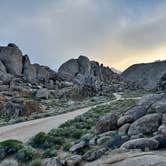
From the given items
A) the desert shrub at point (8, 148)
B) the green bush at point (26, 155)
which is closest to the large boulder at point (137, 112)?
the green bush at point (26, 155)

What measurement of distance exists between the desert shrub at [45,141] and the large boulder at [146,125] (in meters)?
5.90

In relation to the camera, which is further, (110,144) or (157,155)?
(110,144)

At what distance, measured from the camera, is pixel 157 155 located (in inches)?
597

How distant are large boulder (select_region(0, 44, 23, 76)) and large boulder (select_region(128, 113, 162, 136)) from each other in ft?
269

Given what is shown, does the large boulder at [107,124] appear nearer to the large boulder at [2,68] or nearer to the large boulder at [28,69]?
the large boulder at [2,68]

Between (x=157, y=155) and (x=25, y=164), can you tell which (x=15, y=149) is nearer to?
(x=25, y=164)

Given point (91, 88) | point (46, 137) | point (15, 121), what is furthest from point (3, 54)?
point (46, 137)

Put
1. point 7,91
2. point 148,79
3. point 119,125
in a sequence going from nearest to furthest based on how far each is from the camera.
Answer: point 119,125 → point 7,91 → point 148,79

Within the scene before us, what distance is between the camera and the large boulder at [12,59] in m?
103

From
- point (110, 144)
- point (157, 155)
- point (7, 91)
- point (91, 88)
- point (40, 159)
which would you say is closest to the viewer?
point (157, 155)

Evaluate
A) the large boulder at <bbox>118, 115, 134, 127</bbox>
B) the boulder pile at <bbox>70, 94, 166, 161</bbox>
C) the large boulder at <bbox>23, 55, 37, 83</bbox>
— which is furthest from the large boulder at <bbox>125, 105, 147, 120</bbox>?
the large boulder at <bbox>23, 55, 37, 83</bbox>

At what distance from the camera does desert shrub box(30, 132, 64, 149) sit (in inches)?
1017

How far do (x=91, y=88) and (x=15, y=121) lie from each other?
46.6 m

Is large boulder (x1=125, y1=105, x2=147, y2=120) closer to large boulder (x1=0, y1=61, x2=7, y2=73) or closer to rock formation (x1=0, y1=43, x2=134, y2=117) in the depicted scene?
rock formation (x1=0, y1=43, x2=134, y2=117)
